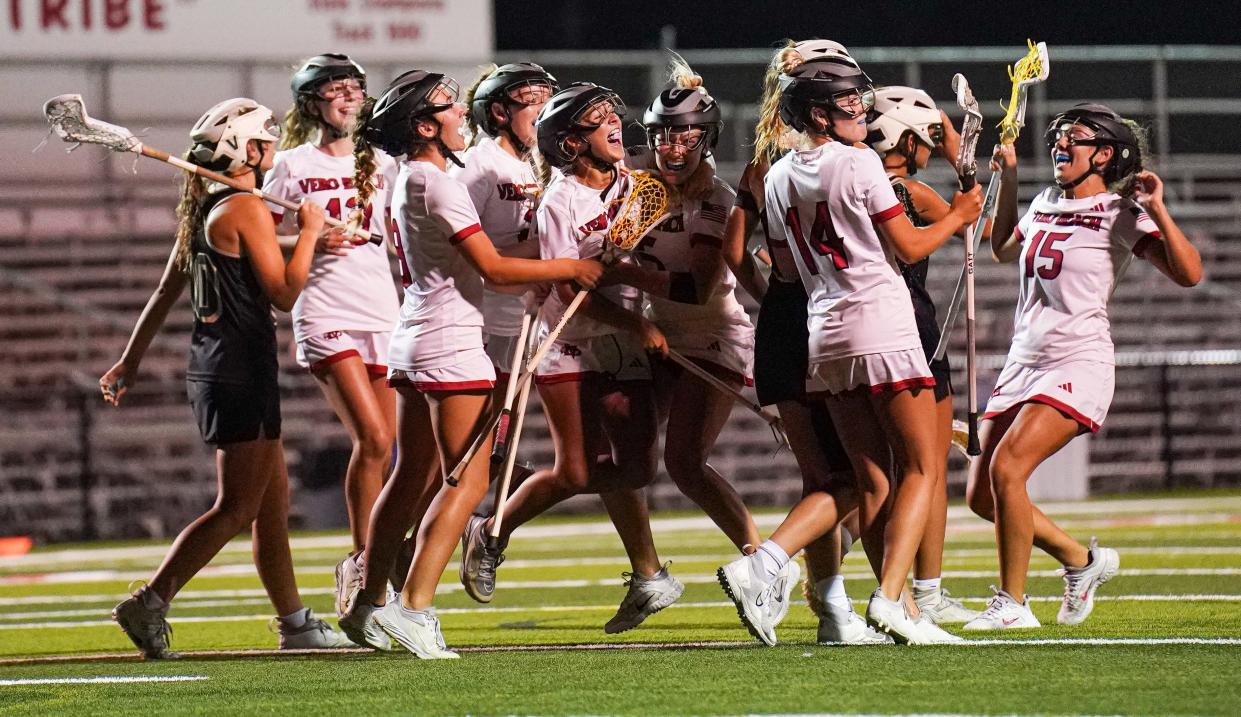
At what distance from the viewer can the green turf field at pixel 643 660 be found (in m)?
4.79

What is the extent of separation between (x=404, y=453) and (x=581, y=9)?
1988 centimetres

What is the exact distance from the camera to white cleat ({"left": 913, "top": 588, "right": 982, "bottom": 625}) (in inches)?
261

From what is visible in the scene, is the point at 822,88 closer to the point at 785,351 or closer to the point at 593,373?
the point at 785,351

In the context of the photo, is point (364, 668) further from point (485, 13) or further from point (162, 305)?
point (485, 13)

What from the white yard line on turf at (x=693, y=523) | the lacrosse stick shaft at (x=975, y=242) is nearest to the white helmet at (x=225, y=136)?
the lacrosse stick shaft at (x=975, y=242)

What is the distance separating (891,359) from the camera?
5855mm

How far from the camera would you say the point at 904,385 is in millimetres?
5848

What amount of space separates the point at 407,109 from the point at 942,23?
19.6 m

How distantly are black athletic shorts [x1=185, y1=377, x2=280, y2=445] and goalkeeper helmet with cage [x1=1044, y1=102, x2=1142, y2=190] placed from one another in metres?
2.95

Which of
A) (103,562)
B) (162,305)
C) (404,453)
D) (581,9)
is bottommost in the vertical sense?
(103,562)

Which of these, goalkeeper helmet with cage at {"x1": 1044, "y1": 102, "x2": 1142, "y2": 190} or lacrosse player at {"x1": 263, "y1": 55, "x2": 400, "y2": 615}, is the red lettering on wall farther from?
goalkeeper helmet with cage at {"x1": 1044, "y1": 102, "x2": 1142, "y2": 190}

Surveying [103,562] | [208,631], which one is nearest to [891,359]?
[208,631]

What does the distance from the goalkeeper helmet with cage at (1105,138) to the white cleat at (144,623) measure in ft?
11.7

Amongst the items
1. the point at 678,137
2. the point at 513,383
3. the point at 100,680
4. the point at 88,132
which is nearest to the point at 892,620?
the point at 513,383
